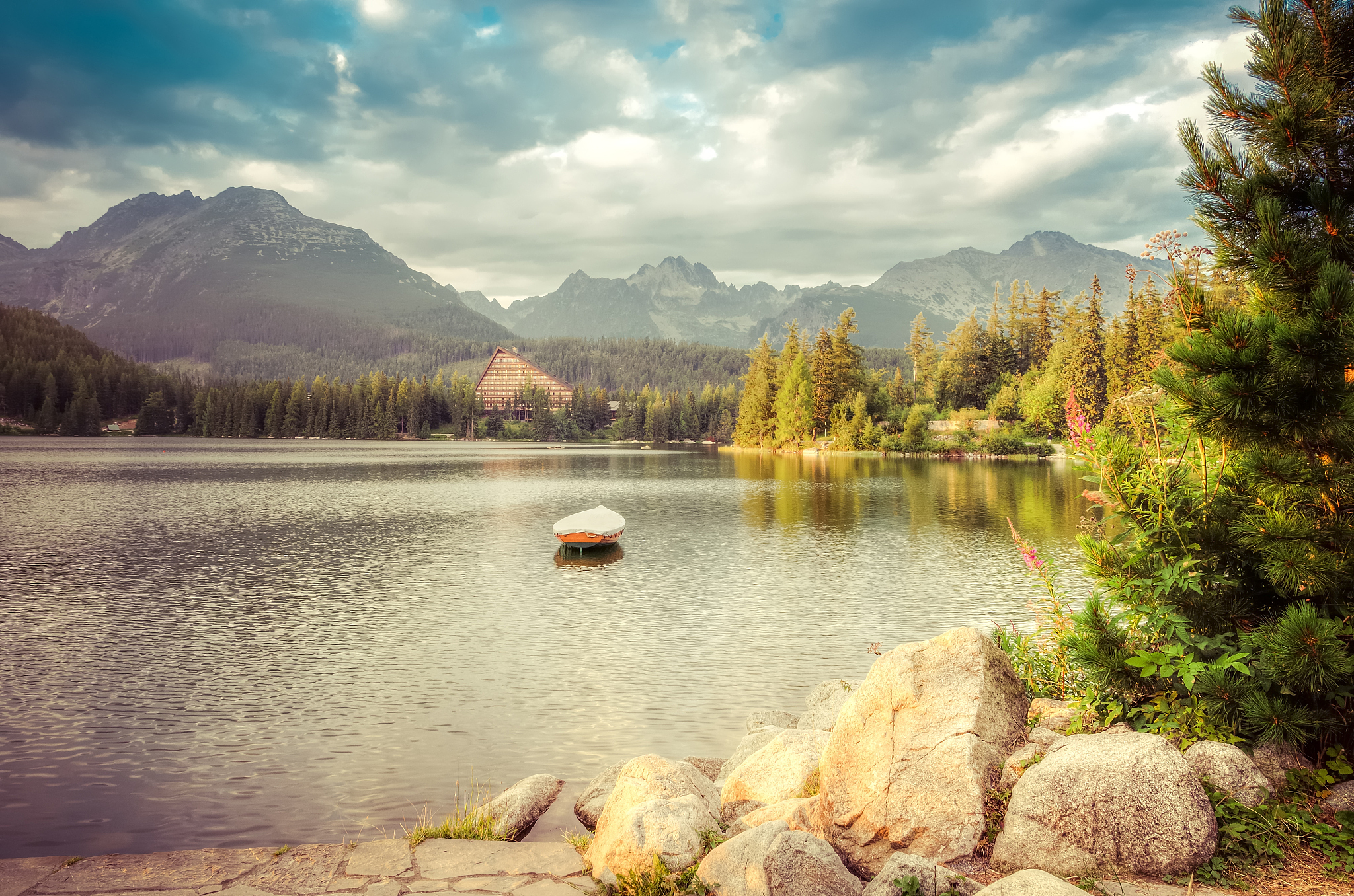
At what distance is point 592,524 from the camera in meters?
35.1

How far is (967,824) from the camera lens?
23.3 feet

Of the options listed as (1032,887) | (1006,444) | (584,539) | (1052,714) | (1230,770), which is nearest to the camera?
(1032,887)

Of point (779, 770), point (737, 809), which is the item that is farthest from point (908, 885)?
point (737, 809)

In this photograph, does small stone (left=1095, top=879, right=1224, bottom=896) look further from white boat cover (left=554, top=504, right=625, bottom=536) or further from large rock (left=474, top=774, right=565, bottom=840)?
white boat cover (left=554, top=504, right=625, bottom=536)

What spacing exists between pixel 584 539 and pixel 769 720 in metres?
22.0

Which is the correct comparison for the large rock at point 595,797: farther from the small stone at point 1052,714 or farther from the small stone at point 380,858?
the small stone at point 1052,714

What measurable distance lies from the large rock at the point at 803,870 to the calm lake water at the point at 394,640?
4671mm

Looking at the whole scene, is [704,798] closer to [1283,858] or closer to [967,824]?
[967,824]

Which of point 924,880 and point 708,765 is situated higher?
point 924,880

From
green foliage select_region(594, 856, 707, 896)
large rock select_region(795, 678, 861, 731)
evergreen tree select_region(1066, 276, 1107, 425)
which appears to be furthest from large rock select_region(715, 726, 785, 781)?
evergreen tree select_region(1066, 276, 1107, 425)

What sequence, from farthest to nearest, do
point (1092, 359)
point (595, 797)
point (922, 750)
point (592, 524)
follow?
point (1092, 359), point (592, 524), point (595, 797), point (922, 750)

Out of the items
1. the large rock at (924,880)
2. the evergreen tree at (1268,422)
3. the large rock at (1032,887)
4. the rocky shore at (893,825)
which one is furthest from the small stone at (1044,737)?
the large rock at (1032,887)

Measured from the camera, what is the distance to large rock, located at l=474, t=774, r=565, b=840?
31.9 feet

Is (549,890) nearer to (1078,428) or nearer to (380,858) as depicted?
(380,858)
